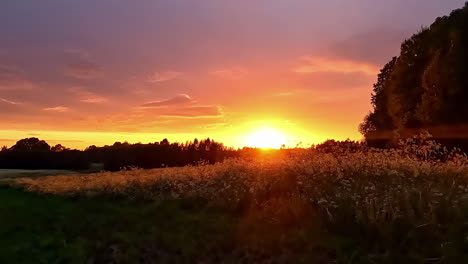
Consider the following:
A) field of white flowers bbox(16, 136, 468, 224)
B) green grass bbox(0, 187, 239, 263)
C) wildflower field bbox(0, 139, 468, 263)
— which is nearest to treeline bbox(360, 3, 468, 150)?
field of white flowers bbox(16, 136, 468, 224)

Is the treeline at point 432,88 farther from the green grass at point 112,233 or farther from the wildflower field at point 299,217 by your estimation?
the green grass at point 112,233

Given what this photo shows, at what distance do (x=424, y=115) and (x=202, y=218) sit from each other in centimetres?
2589

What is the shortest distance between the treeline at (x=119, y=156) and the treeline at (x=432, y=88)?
Result: 1072 inches

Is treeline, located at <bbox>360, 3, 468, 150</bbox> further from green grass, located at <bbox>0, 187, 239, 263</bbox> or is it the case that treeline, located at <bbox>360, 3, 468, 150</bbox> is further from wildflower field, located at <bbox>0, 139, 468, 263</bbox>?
green grass, located at <bbox>0, 187, 239, 263</bbox>

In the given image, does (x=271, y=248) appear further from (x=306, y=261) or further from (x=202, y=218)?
(x=202, y=218)

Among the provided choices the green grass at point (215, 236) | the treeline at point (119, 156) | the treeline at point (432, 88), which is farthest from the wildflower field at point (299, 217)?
the treeline at point (119, 156)

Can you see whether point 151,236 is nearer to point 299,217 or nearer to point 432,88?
point 299,217

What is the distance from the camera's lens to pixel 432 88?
3158 cm

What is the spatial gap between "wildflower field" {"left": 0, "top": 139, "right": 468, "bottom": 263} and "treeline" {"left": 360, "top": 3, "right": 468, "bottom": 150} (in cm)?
1869

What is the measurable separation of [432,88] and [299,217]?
25.7m

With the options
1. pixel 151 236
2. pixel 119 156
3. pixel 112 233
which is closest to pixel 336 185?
pixel 151 236

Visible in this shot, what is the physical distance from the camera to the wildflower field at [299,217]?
8.22 m

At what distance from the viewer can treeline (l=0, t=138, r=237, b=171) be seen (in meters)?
65.9

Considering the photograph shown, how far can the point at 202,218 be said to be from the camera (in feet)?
37.0
